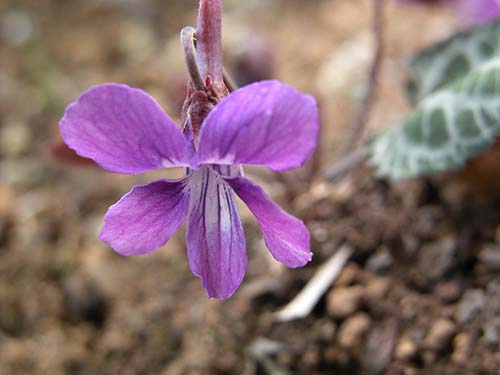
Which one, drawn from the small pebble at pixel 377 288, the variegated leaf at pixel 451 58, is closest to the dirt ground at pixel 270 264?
the small pebble at pixel 377 288

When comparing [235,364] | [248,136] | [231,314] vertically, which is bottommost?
[235,364]

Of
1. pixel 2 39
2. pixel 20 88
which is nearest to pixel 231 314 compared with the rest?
pixel 20 88

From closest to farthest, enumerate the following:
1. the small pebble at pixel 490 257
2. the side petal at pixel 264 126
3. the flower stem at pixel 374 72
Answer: the side petal at pixel 264 126 → the small pebble at pixel 490 257 → the flower stem at pixel 374 72

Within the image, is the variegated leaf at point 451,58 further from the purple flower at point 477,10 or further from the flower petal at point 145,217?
the flower petal at point 145,217

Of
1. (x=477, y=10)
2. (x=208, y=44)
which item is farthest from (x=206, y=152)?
(x=477, y=10)

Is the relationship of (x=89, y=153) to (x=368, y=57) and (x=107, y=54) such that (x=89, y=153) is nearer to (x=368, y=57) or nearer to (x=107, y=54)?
(x=368, y=57)

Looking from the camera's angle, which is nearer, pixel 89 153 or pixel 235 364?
pixel 89 153
